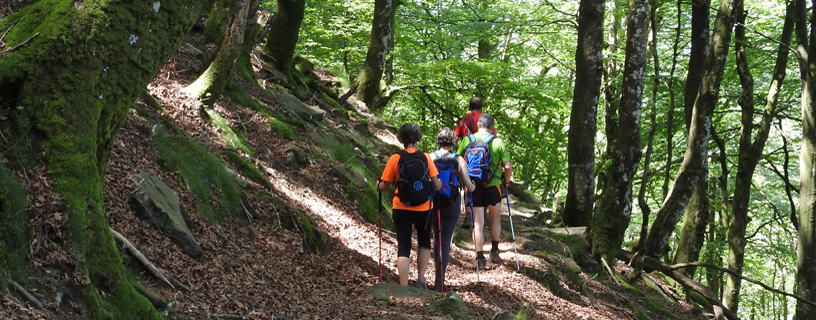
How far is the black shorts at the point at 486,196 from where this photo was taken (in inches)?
373

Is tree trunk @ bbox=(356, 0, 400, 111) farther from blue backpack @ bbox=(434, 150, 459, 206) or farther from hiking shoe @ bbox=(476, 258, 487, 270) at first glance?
blue backpack @ bbox=(434, 150, 459, 206)

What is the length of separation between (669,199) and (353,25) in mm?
10291

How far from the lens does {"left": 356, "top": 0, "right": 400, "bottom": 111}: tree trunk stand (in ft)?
50.7

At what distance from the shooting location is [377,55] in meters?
15.7

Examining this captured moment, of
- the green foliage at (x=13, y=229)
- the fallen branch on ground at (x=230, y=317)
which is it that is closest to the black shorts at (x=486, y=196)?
the fallen branch on ground at (x=230, y=317)

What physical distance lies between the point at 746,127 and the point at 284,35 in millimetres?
10185

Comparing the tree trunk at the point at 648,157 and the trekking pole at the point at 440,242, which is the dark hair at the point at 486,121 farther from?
the tree trunk at the point at 648,157

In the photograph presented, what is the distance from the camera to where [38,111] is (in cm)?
388

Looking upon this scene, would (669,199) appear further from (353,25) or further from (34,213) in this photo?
(34,213)

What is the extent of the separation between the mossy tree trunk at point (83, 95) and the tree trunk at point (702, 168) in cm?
1103

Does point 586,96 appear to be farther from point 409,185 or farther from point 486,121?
point 409,185

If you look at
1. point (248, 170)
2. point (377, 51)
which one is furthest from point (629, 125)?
point (248, 170)

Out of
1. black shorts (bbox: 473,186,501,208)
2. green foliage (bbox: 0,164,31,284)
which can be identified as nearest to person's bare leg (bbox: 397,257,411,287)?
black shorts (bbox: 473,186,501,208)

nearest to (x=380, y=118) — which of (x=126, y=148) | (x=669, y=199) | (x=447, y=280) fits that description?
(x=669, y=199)
